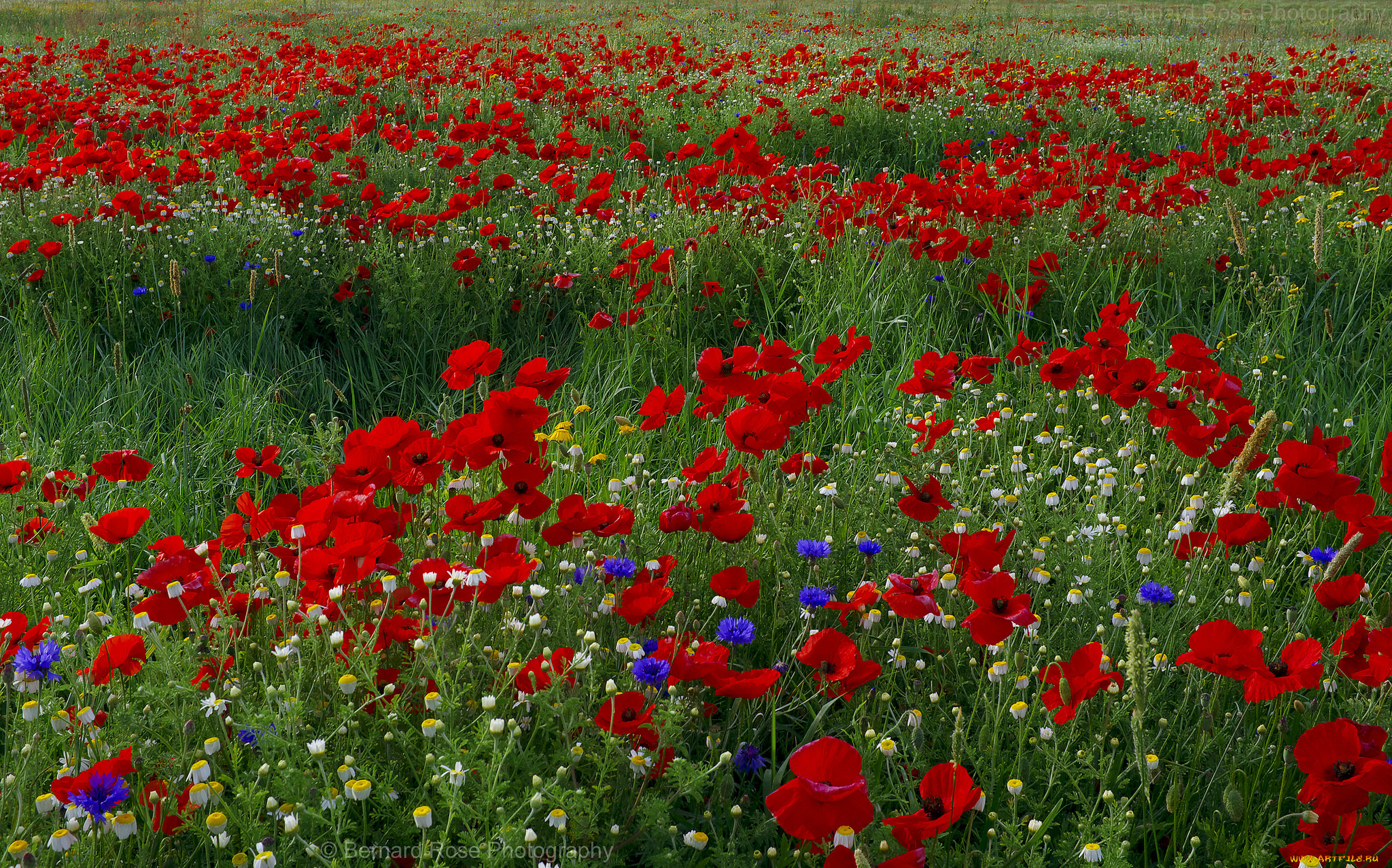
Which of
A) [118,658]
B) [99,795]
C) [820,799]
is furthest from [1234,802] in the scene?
[118,658]

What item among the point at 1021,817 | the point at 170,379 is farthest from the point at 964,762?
the point at 170,379

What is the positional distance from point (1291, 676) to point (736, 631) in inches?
33.4

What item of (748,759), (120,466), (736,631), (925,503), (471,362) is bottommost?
(748,759)

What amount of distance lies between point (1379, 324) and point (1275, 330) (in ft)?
2.07

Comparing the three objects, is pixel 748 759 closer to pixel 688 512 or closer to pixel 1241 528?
pixel 688 512

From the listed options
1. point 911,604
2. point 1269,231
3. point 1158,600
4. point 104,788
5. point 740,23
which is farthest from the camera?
point 740,23

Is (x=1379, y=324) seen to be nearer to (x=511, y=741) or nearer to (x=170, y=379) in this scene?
(x=511, y=741)

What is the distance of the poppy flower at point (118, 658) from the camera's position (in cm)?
138

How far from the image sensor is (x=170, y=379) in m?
3.27

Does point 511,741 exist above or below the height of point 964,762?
above

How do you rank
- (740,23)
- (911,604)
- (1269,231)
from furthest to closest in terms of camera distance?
(740,23) → (1269,231) → (911,604)

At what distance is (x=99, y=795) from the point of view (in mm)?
1179

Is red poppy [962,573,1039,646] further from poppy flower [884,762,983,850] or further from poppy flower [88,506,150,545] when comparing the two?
poppy flower [88,506,150,545]

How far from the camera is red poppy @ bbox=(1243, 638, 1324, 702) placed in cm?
131
